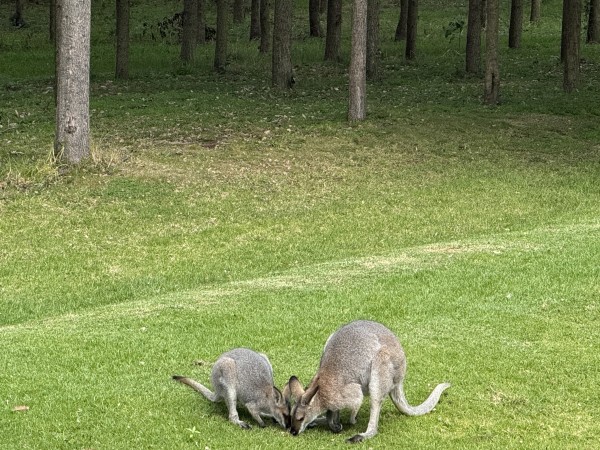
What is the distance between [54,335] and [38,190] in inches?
343

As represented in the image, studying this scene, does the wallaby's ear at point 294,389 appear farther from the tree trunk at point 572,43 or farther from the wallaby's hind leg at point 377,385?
the tree trunk at point 572,43

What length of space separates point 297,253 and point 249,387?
8443mm

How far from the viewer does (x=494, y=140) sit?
25.5m

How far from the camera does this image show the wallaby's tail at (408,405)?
8828 mm

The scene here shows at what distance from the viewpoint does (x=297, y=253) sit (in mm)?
17078

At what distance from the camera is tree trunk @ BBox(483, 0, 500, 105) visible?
28266mm

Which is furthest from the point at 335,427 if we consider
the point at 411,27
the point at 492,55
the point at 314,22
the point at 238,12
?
the point at 238,12

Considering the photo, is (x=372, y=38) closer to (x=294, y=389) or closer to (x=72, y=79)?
(x=72, y=79)

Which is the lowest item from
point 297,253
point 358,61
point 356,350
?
point 297,253

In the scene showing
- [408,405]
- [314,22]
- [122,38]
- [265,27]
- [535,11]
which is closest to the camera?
[408,405]

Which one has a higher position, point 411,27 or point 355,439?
point 411,27

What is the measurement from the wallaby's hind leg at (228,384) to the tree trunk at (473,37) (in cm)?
2751

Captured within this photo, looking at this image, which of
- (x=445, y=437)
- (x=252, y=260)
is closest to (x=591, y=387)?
(x=445, y=437)

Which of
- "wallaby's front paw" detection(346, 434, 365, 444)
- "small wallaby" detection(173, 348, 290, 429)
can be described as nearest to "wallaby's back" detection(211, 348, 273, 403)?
"small wallaby" detection(173, 348, 290, 429)
